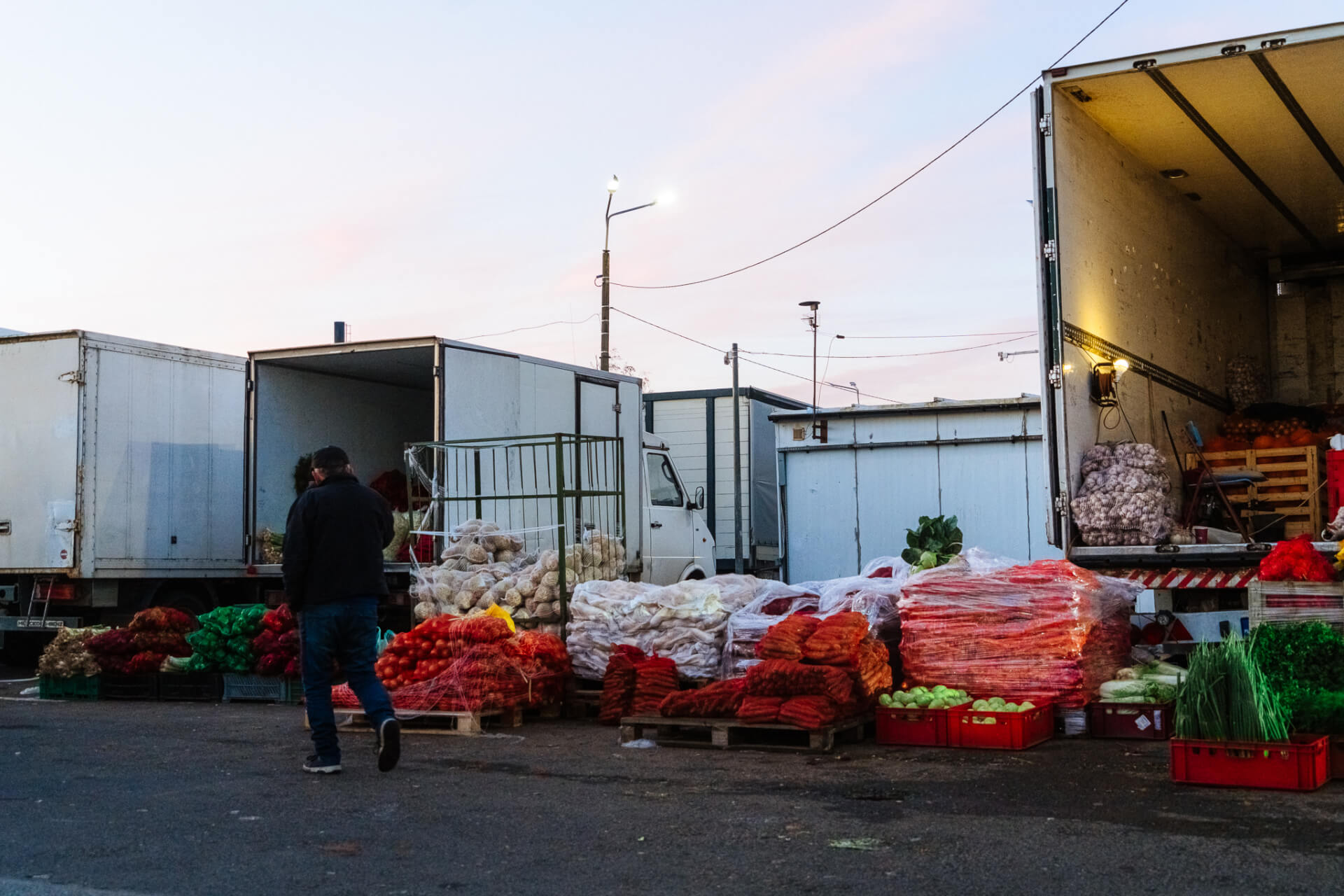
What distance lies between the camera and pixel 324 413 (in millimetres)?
15875

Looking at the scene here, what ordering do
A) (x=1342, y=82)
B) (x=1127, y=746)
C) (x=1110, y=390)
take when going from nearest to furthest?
(x=1127, y=746)
(x=1342, y=82)
(x=1110, y=390)

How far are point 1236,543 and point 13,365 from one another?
1199 cm

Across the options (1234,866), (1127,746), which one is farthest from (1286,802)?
(1127,746)

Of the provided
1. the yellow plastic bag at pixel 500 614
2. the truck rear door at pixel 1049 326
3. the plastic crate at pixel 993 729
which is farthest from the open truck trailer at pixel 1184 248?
the yellow plastic bag at pixel 500 614

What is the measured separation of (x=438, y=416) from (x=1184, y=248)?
25.4 feet

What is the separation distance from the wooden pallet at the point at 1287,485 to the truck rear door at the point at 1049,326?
2920 millimetres

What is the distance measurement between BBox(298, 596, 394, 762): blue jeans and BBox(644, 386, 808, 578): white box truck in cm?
1474

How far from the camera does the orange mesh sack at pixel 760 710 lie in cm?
871

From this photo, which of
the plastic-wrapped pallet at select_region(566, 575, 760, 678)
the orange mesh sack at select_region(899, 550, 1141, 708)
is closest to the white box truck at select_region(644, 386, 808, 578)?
the plastic-wrapped pallet at select_region(566, 575, 760, 678)

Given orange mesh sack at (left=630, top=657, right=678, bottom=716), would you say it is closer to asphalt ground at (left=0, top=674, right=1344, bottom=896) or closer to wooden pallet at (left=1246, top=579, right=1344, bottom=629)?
asphalt ground at (left=0, top=674, right=1344, bottom=896)

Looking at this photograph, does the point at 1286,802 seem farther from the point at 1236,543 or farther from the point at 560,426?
the point at 560,426

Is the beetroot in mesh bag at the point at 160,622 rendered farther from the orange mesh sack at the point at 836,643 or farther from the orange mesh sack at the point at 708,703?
the orange mesh sack at the point at 836,643

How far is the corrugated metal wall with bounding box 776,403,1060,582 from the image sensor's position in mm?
→ 18281

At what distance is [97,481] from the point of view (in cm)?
1402
